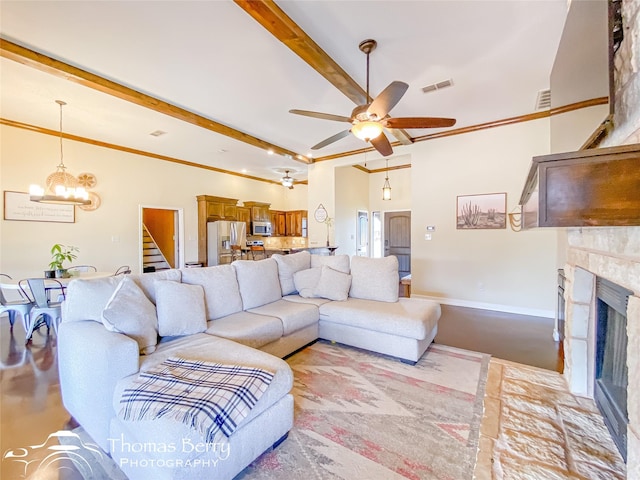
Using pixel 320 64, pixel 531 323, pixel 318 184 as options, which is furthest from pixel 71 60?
pixel 531 323

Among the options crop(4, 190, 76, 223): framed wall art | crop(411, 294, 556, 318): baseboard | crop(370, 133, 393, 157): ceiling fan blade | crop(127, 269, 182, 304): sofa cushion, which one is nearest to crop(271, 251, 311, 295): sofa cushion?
crop(127, 269, 182, 304): sofa cushion

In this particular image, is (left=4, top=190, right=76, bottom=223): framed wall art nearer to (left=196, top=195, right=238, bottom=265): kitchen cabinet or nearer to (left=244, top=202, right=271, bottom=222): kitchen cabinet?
(left=196, top=195, right=238, bottom=265): kitchen cabinet

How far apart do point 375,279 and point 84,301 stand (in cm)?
268

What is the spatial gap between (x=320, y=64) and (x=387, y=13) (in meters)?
0.78

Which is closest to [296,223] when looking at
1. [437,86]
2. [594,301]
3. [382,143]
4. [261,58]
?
[382,143]

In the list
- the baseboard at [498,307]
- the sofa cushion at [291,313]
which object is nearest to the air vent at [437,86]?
the sofa cushion at [291,313]

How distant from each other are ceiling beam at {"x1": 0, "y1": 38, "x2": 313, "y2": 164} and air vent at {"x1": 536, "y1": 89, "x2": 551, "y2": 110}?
453 centimetres

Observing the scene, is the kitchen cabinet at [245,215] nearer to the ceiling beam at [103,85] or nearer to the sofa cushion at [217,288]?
the ceiling beam at [103,85]

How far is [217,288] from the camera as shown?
2701 millimetres

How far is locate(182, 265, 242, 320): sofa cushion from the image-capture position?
8.52 ft

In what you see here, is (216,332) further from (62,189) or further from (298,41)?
(62,189)

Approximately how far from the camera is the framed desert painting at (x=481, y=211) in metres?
4.51

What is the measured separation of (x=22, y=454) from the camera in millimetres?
1615

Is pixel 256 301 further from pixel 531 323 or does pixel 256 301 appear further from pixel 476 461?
pixel 531 323
